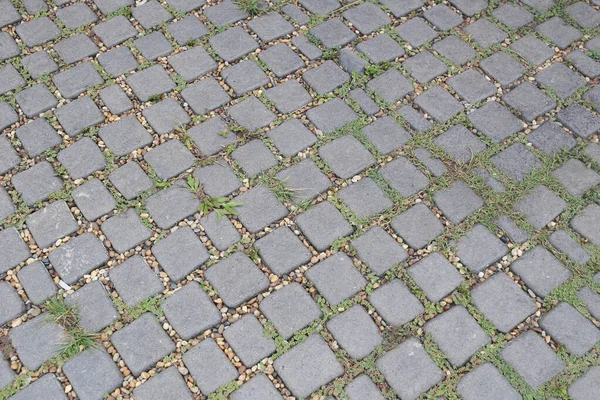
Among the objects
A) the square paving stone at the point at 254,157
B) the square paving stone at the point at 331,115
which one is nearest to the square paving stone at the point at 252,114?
the square paving stone at the point at 254,157

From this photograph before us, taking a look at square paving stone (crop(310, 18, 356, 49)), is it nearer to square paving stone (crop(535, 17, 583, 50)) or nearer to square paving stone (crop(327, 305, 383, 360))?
square paving stone (crop(535, 17, 583, 50))

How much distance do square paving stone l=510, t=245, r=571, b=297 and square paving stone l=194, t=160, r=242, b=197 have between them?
1547 mm

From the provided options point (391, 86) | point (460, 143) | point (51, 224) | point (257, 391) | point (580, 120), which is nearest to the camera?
point (257, 391)

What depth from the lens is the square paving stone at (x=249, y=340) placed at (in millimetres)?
2760

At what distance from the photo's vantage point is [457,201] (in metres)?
3.25

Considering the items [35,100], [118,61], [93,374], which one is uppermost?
[118,61]

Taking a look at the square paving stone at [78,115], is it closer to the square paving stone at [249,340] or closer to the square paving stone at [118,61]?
the square paving stone at [118,61]

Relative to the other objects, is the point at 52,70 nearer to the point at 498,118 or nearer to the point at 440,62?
the point at 440,62

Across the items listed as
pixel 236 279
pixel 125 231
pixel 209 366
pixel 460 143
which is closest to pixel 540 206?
pixel 460 143

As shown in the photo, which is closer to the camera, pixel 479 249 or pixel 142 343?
pixel 142 343

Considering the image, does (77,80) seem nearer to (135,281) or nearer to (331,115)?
(135,281)

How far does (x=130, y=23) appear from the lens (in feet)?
12.9

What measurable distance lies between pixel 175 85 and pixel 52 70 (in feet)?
2.56

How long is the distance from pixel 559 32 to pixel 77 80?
3.18m
